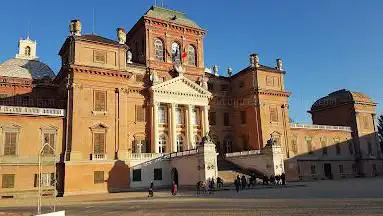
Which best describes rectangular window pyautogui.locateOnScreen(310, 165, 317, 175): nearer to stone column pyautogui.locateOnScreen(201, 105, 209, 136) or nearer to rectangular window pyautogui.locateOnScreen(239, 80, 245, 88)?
rectangular window pyautogui.locateOnScreen(239, 80, 245, 88)


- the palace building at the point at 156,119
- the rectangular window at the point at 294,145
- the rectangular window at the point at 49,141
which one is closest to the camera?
the palace building at the point at 156,119

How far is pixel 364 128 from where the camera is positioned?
62.5m

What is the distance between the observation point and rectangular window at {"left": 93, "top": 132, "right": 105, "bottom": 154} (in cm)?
3920

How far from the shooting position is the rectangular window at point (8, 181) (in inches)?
1364

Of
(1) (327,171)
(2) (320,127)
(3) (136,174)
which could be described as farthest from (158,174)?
(2) (320,127)

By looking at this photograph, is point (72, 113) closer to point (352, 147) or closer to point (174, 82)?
point (174, 82)

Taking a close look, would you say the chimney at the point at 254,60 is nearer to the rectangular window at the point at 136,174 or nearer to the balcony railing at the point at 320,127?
the balcony railing at the point at 320,127

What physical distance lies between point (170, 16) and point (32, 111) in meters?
26.4

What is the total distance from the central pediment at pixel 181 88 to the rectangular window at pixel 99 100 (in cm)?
739

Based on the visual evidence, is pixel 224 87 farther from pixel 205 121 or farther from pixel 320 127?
pixel 320 127

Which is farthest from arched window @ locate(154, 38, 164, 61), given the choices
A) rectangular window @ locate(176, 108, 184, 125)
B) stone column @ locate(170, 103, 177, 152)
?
stone column @ locate(170, 103, 177, 152)

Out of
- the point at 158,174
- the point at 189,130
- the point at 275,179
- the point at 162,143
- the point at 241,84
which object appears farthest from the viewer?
the point at 241,84

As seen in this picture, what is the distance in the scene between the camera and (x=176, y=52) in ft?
177

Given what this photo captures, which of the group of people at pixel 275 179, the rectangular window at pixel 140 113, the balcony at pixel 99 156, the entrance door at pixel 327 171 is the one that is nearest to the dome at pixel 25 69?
the rectangular window at pixel 140 113
